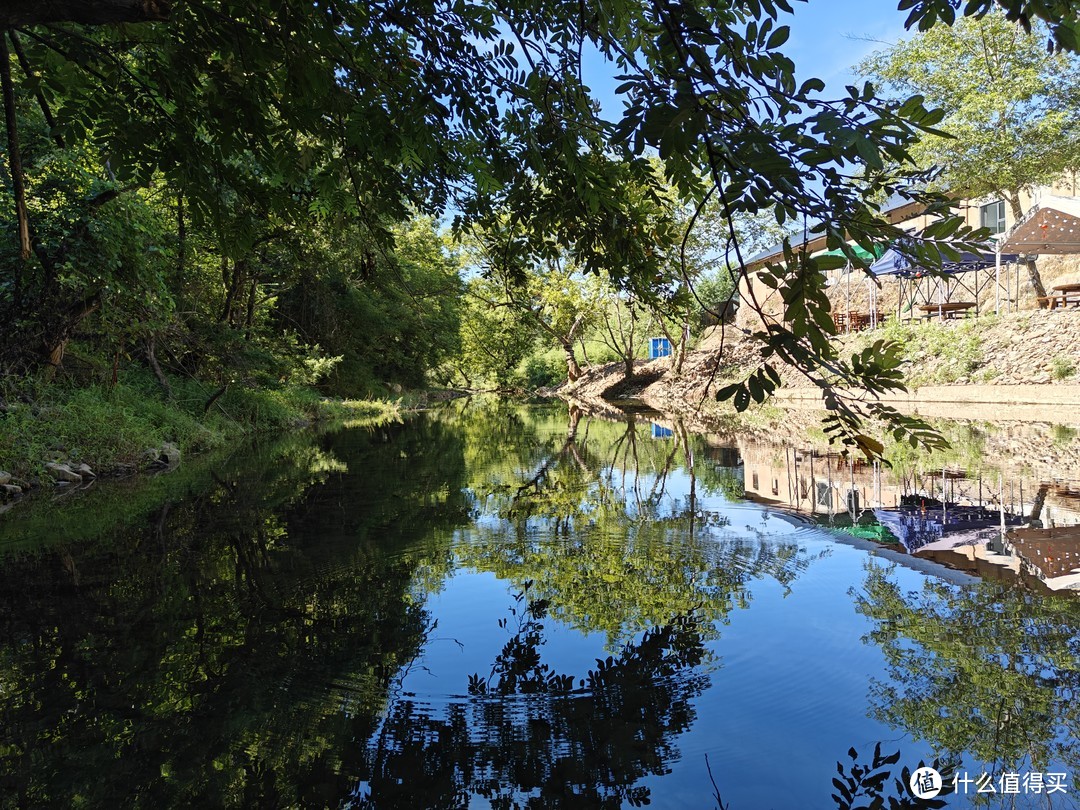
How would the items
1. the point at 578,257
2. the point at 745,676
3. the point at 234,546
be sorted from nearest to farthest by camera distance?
the point at 745,676 → the point at 578,257 → the point at 234,546

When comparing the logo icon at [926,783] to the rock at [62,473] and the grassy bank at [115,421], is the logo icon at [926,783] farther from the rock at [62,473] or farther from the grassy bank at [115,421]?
the rock at [62,473]

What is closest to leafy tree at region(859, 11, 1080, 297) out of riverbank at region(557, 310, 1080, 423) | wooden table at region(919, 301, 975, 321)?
wooden table at region(919, 301, 975, 321)

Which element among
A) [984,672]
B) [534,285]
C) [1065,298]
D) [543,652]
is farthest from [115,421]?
[1065,298]

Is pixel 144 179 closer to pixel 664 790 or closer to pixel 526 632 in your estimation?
pixel 526 632

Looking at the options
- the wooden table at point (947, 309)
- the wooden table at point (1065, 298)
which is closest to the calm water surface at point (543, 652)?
the wooden table at point (1065, 298)

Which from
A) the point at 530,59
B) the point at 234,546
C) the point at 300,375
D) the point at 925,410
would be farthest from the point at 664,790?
the point at 300,375

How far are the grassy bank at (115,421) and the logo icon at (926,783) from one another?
32.1 ft

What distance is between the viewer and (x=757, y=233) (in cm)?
2720

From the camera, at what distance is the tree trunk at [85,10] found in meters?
2.72

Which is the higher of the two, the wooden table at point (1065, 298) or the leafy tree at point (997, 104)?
the leafy tree at point (997, 104)

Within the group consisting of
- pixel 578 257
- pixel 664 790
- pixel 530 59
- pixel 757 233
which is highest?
pixel 757 233

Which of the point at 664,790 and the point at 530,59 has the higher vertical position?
the point at 530,59

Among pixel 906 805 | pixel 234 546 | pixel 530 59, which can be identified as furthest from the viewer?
pixel 234 546

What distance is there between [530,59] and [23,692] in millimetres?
3829
